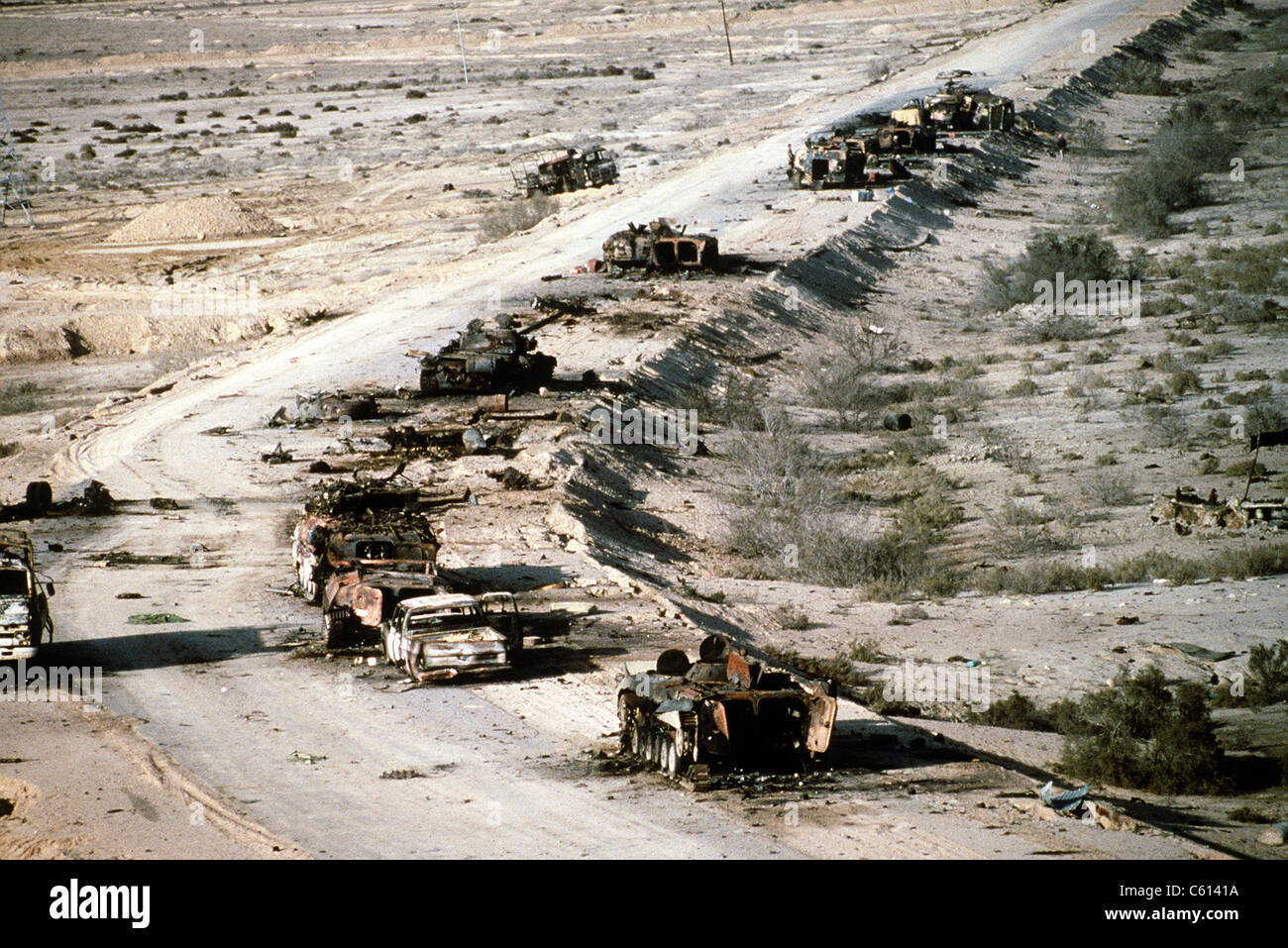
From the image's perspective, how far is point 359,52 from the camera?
120 meters

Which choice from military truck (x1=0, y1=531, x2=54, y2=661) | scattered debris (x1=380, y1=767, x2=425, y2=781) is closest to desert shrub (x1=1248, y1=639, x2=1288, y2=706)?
scattered debris (x1=380, y1=767, x2=425, y2=781)

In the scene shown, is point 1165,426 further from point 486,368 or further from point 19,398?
point 19,398

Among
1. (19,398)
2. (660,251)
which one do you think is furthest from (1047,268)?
(19,398)

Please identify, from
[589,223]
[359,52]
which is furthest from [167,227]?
[359,52]

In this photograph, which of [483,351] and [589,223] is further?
[589,223]

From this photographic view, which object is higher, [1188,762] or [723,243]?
[723,243]

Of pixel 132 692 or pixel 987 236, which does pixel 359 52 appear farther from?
pixel 132 692

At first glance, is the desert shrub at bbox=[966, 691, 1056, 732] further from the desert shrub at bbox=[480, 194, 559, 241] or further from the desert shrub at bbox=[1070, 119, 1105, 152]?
the desert shrub at bbox=[1070, 119, 1105, 152]

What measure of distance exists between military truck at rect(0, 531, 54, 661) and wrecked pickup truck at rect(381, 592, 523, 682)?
427 centimetres

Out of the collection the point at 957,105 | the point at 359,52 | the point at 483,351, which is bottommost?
the point at 483,351

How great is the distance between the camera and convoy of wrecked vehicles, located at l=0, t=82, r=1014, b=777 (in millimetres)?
14680

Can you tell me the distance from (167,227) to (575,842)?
153 ft

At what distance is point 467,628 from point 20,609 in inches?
215

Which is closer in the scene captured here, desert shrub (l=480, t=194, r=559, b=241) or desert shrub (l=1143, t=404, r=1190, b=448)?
desert shrub (l=1143, t=404, r=1190, b=448)
